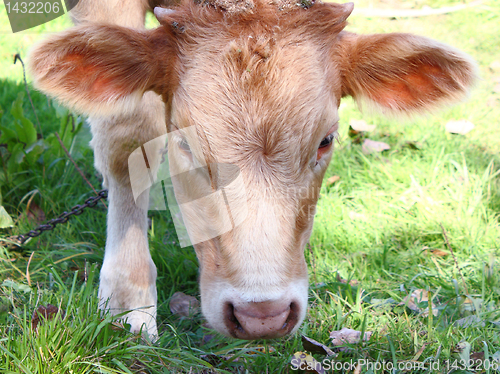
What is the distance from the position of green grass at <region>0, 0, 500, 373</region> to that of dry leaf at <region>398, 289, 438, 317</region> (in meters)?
0.04

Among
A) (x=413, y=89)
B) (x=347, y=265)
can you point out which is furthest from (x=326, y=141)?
(x=347, y=265)

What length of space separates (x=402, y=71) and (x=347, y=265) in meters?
1.38

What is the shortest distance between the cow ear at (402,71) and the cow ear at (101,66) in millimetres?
917

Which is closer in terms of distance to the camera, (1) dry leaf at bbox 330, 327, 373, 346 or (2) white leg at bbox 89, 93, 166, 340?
(1) dry leaf at bbox 330, 327, 373, 346

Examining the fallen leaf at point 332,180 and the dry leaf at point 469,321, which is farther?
the fallen leaf at point 332,180

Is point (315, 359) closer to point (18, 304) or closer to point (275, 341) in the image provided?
point (275, 341)

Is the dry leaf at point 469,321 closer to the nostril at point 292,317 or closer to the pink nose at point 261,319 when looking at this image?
the nostril at point 292,317

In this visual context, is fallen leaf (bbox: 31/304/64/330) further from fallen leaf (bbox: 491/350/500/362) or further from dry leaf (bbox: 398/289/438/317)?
fallen leaf (bbox: 491/350/500/362)

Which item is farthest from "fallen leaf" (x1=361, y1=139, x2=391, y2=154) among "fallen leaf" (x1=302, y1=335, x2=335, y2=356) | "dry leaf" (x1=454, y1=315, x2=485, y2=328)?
"fallen leaf" (x1=302, y1=335, x2=335, y2=356)

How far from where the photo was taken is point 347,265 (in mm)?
3330

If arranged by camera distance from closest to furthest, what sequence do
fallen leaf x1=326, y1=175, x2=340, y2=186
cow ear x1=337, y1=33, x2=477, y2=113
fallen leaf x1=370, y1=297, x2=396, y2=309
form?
cow ear x1=337, y1=33, x2=477, y2=113, fallen leaf x1=370, y1=297, x2=396, y2=309, fallen leaf x1=326, y1=175, x2=340, y2=186

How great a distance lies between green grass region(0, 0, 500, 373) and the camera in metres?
2.23

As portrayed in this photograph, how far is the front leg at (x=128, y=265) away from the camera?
2830 mm

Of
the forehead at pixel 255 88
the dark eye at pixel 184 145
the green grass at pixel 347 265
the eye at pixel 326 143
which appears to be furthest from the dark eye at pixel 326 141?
the dark eye at pixel 184 145
